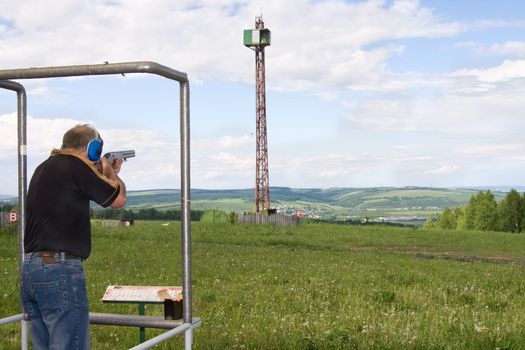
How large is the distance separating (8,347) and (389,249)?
2700cm

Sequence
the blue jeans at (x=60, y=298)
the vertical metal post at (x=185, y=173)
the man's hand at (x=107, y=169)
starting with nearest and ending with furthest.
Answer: the blue jeans at (x=60, y=298) < the man's hand at (x=107, y=169) < the vertical metal post at (x=185, y=173)

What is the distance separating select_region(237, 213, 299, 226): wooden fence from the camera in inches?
1968

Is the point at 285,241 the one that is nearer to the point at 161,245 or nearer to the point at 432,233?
the point at 161,245

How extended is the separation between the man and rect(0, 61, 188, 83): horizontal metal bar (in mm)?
695

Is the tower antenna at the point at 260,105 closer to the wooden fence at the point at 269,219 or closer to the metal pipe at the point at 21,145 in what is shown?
the wooden fence at the point at 269,219

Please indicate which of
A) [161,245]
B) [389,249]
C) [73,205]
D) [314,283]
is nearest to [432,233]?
[389,249]

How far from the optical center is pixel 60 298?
17.3ft

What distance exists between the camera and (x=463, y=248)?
3594 cm

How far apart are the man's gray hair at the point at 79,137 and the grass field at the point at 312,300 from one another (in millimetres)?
4171

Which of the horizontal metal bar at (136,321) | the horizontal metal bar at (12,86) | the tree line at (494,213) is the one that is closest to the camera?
the horizontal metal bar at (136,321)

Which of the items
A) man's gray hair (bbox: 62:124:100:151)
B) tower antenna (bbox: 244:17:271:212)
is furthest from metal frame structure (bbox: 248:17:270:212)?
man's gray hair (bbox: 62:124:100:151)

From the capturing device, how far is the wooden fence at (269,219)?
4999cm

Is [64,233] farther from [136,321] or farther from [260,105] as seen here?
[260,105]

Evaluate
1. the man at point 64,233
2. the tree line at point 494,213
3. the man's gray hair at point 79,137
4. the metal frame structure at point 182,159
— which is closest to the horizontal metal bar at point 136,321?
the metal frame structure at point 182,159
